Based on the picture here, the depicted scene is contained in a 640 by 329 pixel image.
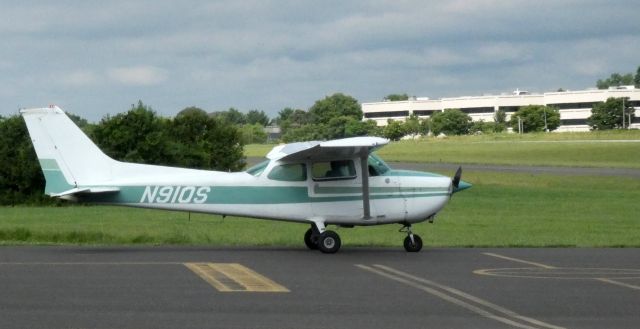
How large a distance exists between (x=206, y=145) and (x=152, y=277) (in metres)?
31.9

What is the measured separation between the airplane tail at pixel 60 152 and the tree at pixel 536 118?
444 ft

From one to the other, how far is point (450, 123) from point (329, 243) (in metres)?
122

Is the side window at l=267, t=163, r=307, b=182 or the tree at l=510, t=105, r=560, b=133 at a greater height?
the tree at l=510, t=105, r=560, b=133

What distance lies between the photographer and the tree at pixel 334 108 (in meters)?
61.8

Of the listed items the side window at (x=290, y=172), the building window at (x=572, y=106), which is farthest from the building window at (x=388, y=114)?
the side window at (x=290, y=172)

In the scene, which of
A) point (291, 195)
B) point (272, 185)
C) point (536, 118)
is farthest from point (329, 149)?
point (536, 118)

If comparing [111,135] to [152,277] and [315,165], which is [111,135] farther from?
[152,277]

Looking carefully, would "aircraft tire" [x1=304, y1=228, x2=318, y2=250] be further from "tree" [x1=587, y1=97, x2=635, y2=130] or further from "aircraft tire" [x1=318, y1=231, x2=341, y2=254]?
"tree" [x1=587, y1=97, x2=635, y2=130]

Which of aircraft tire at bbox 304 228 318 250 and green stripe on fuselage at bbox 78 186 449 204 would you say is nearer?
green stripe on fuselage at bbox 78 186 449 204

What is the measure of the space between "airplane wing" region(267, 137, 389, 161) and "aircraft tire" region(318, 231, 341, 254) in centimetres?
153

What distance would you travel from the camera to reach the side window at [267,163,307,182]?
2114cm

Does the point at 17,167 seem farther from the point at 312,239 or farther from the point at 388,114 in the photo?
the point at 388,114

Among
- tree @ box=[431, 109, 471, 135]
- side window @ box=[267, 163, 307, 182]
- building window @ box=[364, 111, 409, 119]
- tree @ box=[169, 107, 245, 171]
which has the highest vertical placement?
building window @ box=[364, 111, 409, 119]

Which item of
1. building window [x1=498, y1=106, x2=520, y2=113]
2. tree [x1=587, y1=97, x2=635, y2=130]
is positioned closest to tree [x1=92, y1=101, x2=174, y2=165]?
tree [x1=587, y1=97, x2=635, y2=130]
